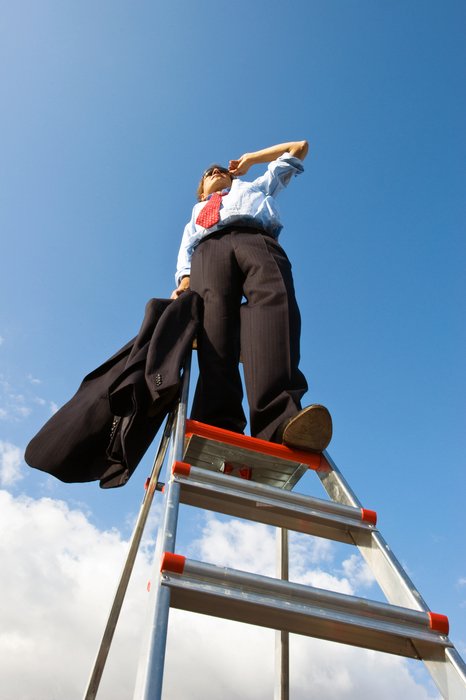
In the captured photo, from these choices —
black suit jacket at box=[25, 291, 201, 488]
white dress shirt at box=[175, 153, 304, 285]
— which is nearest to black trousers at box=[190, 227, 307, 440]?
white dress shirt at box=[175, 153, 304, 285]

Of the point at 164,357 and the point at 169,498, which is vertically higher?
the point at 164,357

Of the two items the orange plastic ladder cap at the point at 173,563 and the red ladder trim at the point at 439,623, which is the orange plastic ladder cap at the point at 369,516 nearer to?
the red ladder trim at the point at 439,623

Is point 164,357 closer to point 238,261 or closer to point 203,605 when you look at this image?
point 238,261

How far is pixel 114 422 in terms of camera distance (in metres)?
1.92

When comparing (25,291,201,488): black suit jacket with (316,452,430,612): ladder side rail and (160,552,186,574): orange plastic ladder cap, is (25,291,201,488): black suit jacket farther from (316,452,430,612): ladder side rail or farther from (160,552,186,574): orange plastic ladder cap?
(160,552,186,574): orange plastic ladder cap

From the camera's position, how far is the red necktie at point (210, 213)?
8.96 feet

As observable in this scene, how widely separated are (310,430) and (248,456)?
245 millimetres

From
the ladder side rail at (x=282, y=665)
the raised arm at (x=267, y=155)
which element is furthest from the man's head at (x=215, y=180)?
the ladder side rail at (x=282, y=665)

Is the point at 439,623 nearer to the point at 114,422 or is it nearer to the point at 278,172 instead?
the point at 114,422

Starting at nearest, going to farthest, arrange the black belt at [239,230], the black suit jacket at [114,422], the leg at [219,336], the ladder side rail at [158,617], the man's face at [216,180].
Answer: the ladder side rail at [158,617] → the black suit jacket at [114,422] → the leg at [219,336] → the black belt at [239,230] → the man's face at [216,180]

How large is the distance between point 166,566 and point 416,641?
583mm

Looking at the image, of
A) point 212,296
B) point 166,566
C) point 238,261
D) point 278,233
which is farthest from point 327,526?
point 278,233

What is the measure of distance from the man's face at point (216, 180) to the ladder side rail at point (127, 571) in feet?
5.29

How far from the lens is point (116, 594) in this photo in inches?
72.7
